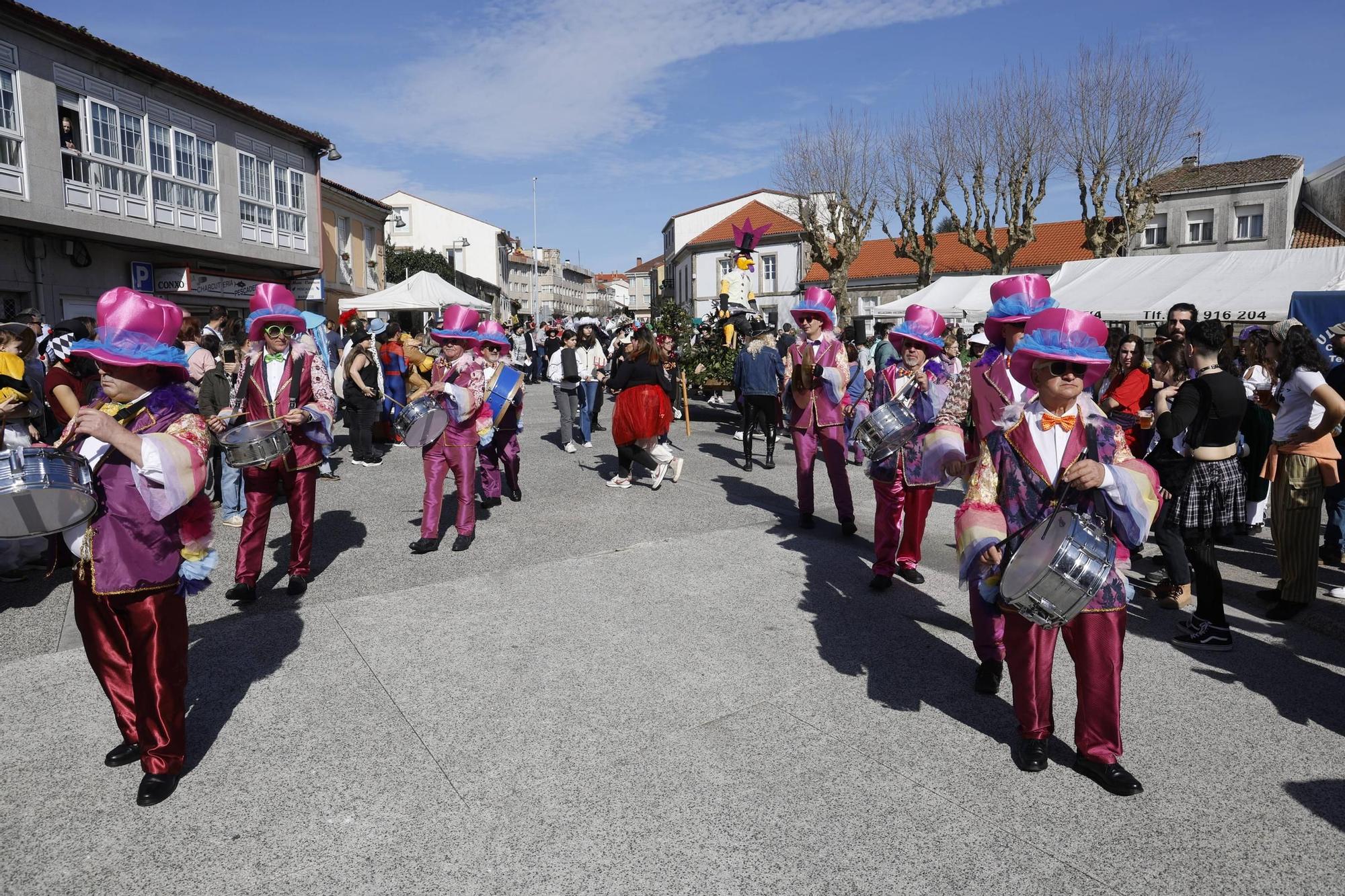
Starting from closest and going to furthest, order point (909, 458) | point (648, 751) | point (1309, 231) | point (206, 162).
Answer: point (648, 751)
point (909, 458)
point (206, 162)
point (1309, 231)

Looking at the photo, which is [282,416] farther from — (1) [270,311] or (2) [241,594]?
(2) [241,594]

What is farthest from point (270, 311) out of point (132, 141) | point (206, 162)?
point (206, 162)

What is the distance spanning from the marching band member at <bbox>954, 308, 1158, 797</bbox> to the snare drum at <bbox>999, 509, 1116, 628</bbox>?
11cm

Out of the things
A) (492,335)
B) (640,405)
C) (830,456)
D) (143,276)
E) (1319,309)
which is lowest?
(830,456)

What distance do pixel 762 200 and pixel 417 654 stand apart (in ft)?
205

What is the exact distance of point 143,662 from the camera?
3232 mm

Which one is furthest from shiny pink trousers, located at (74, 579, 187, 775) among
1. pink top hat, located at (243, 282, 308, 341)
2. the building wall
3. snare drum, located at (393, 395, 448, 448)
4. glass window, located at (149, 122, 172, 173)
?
the building wall

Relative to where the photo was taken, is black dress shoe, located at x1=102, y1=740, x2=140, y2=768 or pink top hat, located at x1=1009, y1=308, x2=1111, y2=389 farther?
black dress shoe, located at x1=102, y1=740, x2=140, y2=768

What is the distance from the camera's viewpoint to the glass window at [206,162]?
18.8 metres

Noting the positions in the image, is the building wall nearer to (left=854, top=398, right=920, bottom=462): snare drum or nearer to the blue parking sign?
the blue parking sign

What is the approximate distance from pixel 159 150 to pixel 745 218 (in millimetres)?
46712

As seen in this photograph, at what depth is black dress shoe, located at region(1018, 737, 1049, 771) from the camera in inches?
134

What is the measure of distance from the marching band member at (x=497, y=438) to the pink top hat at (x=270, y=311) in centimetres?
175

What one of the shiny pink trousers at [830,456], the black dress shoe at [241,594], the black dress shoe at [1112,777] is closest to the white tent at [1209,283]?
the shiny pink trousers at [830,456]
